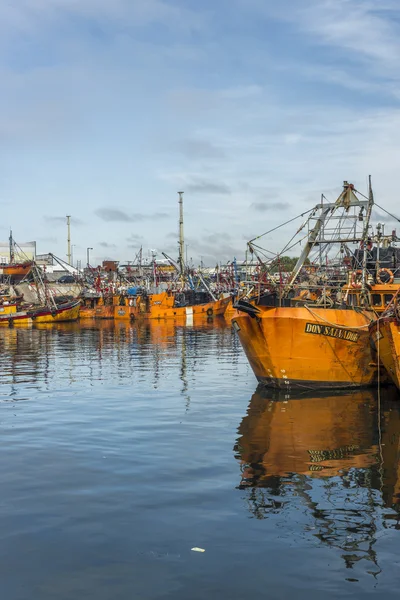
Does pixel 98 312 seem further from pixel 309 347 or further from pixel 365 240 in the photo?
pixel 309 347

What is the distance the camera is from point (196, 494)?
518 inches

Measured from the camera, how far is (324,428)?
19797 millimetres

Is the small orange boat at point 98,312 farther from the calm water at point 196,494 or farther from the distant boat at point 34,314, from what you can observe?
the calm water at point 196,494

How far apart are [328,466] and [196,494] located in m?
3.75

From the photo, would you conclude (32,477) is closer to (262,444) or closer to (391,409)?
(262,444)

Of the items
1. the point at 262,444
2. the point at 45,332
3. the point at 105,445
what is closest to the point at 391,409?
the point at 262,444

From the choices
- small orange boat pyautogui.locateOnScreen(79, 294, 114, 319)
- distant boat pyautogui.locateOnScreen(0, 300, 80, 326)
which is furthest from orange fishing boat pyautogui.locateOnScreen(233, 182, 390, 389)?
small orange boat pyautogui.locateOnScreen(79, 294, 114, 319)

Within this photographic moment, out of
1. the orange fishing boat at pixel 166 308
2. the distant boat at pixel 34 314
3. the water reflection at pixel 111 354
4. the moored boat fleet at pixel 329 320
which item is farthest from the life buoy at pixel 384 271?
the distant boat at pixel 34 314

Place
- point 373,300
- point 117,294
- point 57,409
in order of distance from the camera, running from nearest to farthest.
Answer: point 57,409
point 373,300
point 117,294

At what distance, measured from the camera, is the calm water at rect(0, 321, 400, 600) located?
31.8 feet

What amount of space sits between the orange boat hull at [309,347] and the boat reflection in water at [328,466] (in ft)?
3.05

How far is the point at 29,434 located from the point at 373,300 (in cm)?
1423

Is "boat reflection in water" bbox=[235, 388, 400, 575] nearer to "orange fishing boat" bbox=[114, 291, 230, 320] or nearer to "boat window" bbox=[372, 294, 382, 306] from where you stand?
"boat window" bbox=[372, 294, 382, 306]

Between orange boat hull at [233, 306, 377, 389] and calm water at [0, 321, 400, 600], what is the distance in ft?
2.71
